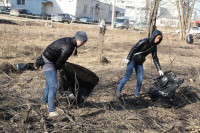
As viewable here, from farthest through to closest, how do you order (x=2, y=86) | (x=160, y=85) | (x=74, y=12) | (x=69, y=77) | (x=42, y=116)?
1. (x=74, y=12)
2. (x=2, y=86)
3. (x=160, y=85)
4. (x=69, y=77)
5. (x=42, y=116)

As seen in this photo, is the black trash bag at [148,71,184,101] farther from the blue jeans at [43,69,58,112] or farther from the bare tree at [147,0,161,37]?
the bare tree at [147,0,161,37]

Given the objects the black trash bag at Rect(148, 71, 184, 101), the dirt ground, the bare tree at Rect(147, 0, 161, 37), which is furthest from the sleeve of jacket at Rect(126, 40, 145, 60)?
the bare tree at Rect(147, 0, 161, 37)

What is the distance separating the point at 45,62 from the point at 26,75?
2.65 metres

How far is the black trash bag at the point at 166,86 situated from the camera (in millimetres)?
4539

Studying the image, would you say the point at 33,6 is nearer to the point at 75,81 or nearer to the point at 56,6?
the point at 56,6

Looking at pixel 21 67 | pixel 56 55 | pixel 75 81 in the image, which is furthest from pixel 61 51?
pixel 21 67

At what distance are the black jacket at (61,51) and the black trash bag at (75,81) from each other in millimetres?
334

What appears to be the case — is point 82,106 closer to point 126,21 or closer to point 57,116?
point 57,116

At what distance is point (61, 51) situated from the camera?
349 centimetres

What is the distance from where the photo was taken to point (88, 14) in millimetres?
43594

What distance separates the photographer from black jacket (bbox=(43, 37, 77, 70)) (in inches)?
136

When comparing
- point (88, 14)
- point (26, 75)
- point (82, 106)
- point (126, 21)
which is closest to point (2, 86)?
point (26, 75)

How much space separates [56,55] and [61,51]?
117 millimetres

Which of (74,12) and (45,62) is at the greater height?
(74,12)
